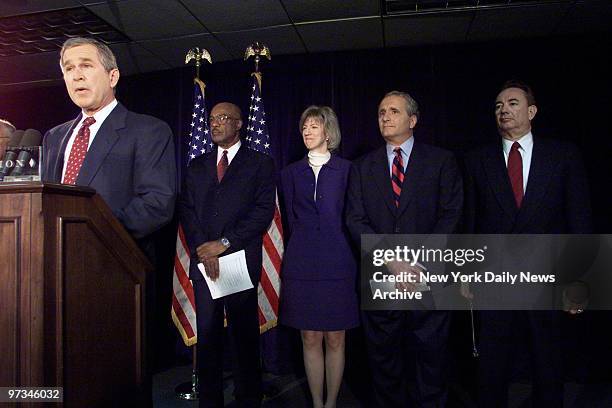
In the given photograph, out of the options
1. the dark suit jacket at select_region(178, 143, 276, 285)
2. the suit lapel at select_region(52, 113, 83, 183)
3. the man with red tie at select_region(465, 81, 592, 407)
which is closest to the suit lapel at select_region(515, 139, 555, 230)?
the man with red tie at select_region(465, 81, 592, 407)

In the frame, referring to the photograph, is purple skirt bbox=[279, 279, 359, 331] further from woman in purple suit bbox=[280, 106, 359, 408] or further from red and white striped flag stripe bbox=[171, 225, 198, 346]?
red and white striped flag stripe bbox=[171, 225, 198, 346]

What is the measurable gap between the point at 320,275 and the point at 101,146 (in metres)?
1.33

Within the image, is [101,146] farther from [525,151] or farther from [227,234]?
[525,151]

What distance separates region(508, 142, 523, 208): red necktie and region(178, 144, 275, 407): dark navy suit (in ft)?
3.97

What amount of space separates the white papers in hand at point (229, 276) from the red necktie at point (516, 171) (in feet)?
4.44

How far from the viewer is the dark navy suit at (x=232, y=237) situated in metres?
2.25

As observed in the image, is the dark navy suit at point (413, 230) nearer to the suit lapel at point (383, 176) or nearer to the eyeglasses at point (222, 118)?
the suit lapel at point (383, 176)

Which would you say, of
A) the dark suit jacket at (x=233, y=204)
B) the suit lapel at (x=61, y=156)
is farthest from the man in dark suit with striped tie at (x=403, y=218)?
the suit lapel at (x=61, y=156)

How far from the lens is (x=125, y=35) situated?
151 inches

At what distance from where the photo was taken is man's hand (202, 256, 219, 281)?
2.24 meters

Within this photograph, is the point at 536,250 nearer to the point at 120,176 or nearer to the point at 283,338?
the point at 120,176

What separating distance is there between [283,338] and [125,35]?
9.51ft

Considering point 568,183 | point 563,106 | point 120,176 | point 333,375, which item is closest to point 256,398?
point 333,375

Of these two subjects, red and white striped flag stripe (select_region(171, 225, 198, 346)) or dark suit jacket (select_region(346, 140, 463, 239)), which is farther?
red and white striped flag stripe (select_region(171, 225, 198, 346))
